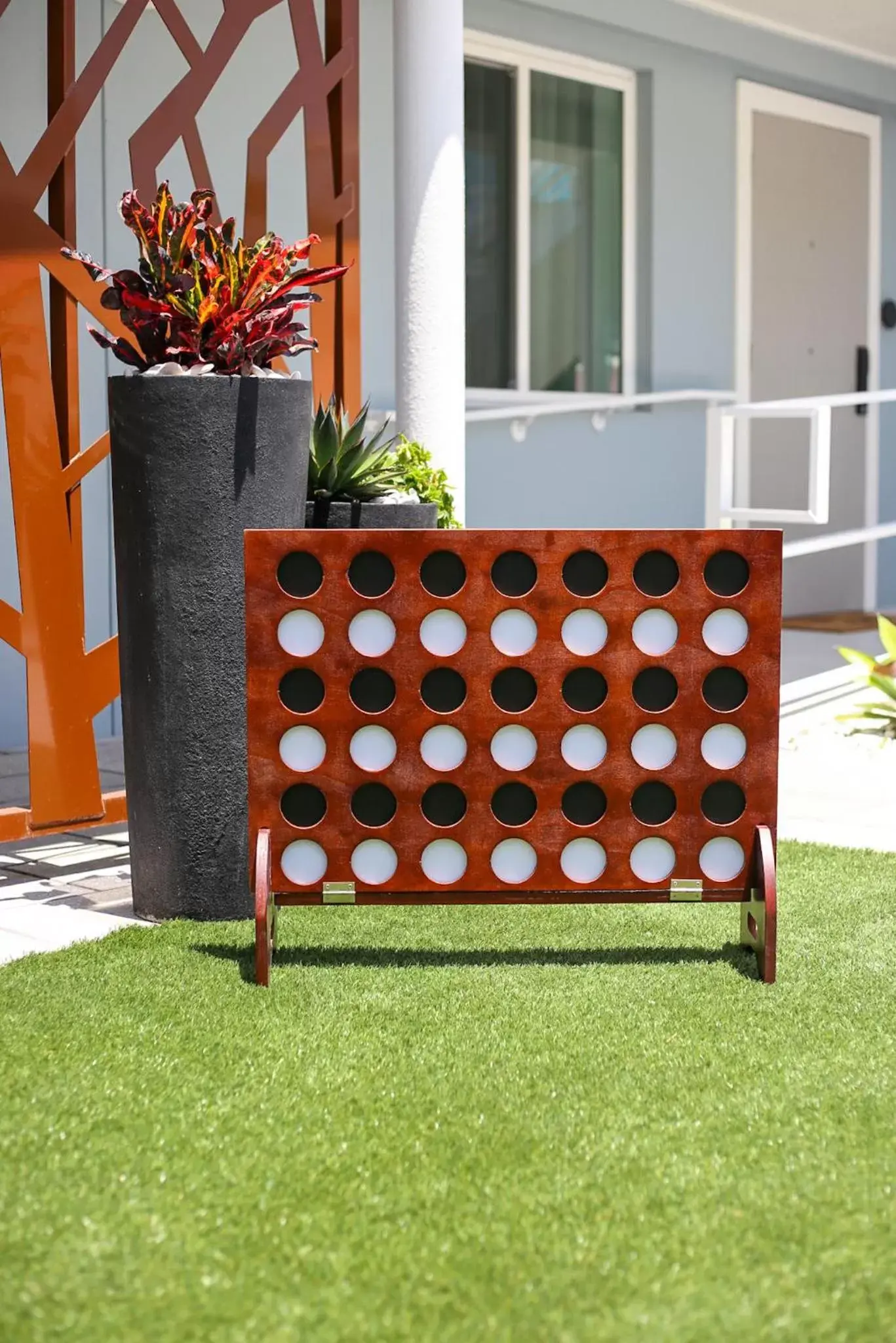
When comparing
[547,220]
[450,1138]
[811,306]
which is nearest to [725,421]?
[547,220]

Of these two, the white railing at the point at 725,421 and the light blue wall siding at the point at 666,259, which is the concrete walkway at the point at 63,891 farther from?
the light blue wall siding at the point at 666,259

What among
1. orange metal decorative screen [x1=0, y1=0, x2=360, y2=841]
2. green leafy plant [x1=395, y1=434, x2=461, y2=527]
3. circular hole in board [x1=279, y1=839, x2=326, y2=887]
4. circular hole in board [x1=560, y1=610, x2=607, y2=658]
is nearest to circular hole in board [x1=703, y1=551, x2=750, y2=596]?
circular hole in board [x1=560, y1=610, x2=607, y2=658]

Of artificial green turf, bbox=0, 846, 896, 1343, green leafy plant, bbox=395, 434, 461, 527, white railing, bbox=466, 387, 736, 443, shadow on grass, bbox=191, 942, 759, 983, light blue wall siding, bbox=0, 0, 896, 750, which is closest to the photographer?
artificial green turf, bbox=0, 846, 896, 1343

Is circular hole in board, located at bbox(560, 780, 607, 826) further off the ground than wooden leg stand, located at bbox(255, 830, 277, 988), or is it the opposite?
circular hole in board, located at bbox(560, 780, 607, 826)

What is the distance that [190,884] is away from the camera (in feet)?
12.3

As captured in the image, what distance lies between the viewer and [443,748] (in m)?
3.26

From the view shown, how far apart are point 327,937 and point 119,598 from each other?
90cm

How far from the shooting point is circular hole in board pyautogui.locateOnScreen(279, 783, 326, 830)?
10.7 feet

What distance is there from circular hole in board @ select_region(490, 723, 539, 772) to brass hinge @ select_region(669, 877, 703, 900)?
38 cm

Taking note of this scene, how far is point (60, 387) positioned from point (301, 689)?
151 centimetres

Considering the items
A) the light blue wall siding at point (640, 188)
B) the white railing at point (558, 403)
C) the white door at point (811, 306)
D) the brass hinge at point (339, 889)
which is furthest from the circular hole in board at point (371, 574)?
the white door at point (811, 306)

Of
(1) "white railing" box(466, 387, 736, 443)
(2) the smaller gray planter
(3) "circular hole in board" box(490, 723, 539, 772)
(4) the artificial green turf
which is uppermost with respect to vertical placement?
(1) "white railing" box(466, 387, 736, 443)

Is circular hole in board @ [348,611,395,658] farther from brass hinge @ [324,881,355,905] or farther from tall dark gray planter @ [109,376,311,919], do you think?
tall dark gray planter @ [109,376,311,919]

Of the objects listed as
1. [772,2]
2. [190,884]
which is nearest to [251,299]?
[190,884]
